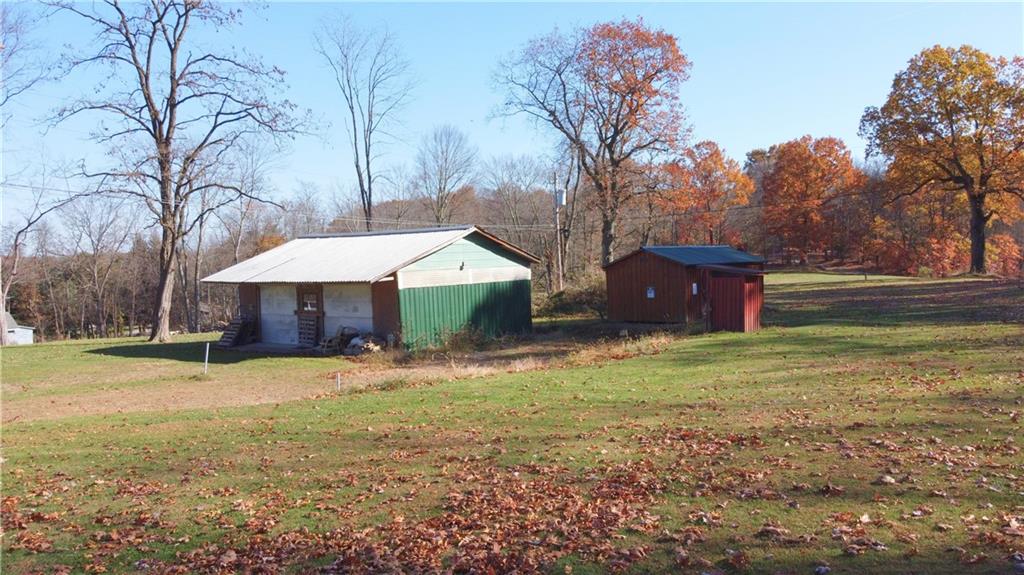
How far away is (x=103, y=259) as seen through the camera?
60.4 metres

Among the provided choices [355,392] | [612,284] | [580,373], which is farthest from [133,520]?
[612,284]

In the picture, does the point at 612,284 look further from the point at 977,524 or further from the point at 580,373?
the point at 977,524

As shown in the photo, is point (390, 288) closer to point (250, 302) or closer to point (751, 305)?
point (250, 302)

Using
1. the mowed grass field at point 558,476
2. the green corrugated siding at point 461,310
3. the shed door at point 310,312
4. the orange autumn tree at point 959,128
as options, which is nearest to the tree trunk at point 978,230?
the orange autumn tree at point 959,128

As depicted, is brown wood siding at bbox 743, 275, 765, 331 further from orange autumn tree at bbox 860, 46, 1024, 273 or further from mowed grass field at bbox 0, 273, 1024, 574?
orange autumn tree at bbox 860, 46, 1024, 273

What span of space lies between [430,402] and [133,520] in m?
6.84

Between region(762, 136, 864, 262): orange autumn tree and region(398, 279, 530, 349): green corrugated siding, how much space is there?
1741 inches

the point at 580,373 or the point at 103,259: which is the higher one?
the point at 103,259

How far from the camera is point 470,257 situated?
94.0 feet

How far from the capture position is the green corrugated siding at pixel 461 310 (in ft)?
84.8

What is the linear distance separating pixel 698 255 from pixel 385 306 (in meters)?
13.8

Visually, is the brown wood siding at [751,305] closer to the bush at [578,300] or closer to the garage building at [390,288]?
the garage building at [390,288]

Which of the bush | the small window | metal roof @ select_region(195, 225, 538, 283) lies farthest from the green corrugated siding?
the bush

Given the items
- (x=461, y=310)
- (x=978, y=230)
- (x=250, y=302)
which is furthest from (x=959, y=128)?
(x=250, y=302)
